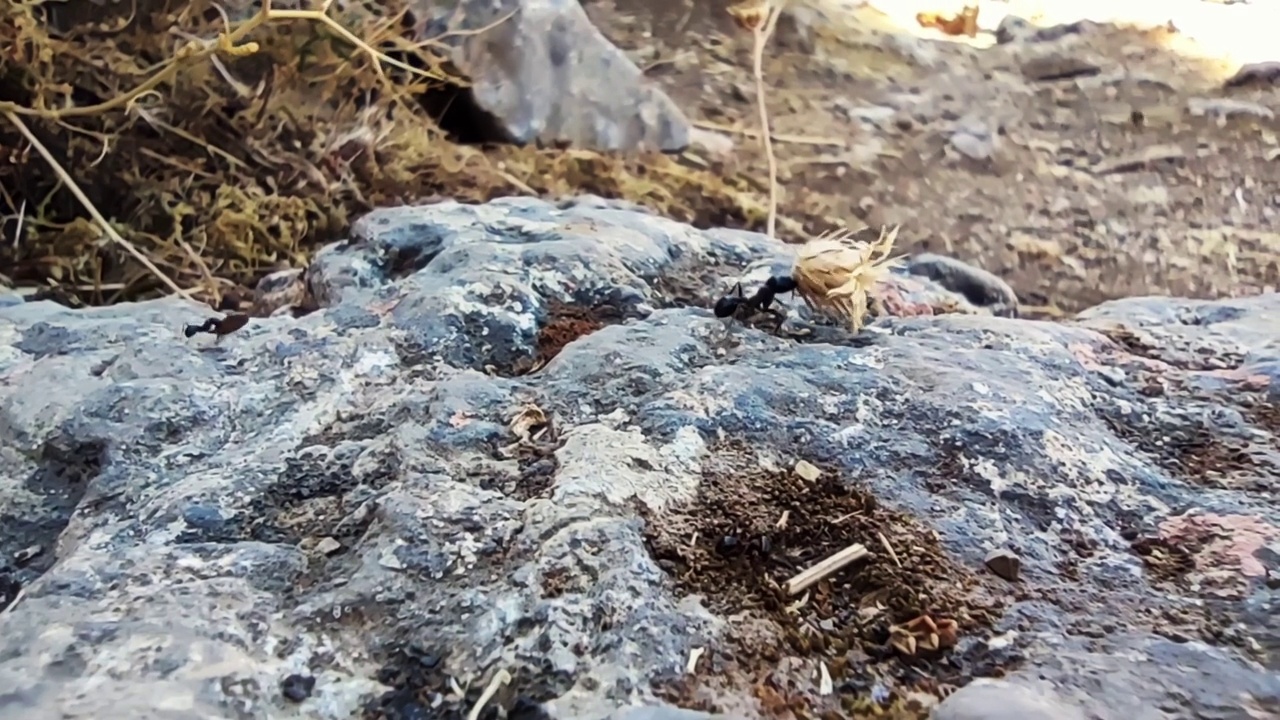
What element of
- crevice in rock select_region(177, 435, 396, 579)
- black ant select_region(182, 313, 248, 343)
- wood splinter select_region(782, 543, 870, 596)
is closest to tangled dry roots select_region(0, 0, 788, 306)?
black ant select_region(182, 313, 248, 343)

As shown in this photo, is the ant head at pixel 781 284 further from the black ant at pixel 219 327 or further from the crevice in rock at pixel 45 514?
the crevice in rock at pixel 45 514

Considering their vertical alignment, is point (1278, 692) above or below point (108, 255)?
above

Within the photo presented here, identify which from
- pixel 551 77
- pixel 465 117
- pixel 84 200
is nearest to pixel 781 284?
pixel 84 200

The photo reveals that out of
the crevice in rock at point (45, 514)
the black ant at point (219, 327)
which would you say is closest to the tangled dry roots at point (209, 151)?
the black ant at point (219, 327)

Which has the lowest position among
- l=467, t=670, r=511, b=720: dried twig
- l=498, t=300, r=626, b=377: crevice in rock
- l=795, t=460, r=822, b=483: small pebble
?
l=467, t=670, r=511, b=720: dried twig

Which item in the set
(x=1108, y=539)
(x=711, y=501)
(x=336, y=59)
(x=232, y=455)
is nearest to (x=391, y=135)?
(x=336, y=59)

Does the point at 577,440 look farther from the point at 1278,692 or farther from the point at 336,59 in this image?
the point at 336,59

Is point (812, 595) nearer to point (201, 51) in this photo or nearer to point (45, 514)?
point (45, 514)

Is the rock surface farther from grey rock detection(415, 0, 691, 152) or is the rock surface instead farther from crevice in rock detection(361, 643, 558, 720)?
grey rock detection(415, 0, 691, 152)
